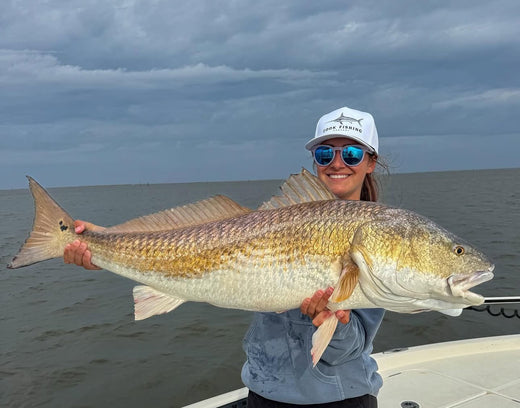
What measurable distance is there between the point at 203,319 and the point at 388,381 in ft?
26.6

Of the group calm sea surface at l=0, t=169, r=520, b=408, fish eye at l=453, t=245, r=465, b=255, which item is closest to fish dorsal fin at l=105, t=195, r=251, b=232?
fish eye at l=453, t=245, r=465, b=255

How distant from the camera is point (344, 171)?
11.9 feet

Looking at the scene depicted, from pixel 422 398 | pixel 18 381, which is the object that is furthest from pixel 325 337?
pixel 18 381

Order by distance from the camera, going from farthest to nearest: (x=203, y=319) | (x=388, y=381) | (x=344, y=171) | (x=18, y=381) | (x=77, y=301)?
(x=77, y=301), (x=203, y=319), (x=18, y=381), (x=388, y=381), (x=344, y=171)

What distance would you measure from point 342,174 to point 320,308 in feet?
3.93

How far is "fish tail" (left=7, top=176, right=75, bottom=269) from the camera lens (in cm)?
378

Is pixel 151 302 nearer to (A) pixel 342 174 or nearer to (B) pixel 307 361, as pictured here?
(B) pixel 307 361

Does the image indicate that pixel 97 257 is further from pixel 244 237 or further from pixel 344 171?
pixel 344 171

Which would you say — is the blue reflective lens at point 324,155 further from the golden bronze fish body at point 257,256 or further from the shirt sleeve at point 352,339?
the shirt sleeve at point 352,339

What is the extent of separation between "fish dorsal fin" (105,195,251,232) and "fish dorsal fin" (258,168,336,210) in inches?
10.5

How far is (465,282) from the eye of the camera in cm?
289

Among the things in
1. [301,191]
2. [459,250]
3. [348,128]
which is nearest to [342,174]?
[348,128]

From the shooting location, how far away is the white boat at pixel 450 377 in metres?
4.96

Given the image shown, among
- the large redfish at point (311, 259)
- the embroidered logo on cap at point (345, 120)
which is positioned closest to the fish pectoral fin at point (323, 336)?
the large redfish at point (311, 259)
